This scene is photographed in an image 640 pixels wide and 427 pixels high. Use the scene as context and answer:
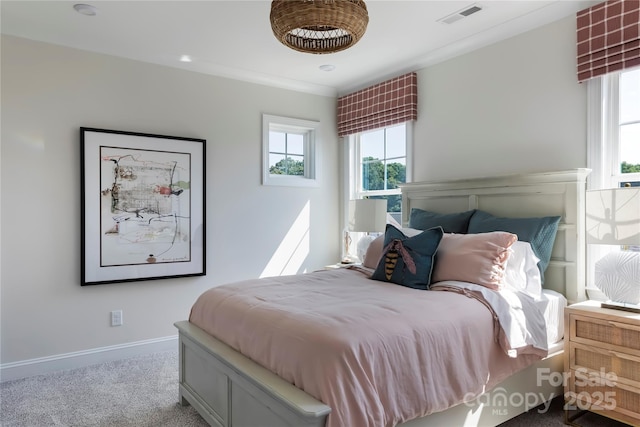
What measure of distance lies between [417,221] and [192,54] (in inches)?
96.8

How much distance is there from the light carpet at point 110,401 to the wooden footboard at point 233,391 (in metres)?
0.21

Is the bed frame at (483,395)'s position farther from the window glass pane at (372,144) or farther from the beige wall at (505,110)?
the window glass pane at (372,144)

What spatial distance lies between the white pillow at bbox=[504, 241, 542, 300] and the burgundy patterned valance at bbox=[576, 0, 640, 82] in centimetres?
121

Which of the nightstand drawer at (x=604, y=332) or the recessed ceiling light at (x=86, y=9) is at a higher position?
the recessed ceiling light at (x=86, y=9)

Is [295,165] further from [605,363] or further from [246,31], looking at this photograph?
[605,363]

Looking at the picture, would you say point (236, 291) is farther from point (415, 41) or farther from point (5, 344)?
point (415, 41)

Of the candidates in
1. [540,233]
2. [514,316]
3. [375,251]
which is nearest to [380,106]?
[375,251]

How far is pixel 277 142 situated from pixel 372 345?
3.22 m

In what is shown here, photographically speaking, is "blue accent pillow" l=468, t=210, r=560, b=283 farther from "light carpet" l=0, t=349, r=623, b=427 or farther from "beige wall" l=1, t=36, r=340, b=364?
"beige wall" l=1, t=36, r=340, b=364

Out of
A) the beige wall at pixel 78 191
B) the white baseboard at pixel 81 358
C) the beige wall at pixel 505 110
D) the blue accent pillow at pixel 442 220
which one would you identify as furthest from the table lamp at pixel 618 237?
the white baseboard at pixel 81 358

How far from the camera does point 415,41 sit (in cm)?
346

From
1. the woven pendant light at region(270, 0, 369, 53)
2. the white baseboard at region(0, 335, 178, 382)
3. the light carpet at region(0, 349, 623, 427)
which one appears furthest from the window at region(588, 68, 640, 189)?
the white baseboard at region(0, 335, 178, 382)

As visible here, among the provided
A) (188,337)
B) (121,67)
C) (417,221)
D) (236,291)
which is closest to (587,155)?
(417,221)

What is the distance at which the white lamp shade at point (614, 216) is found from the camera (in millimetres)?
2230
